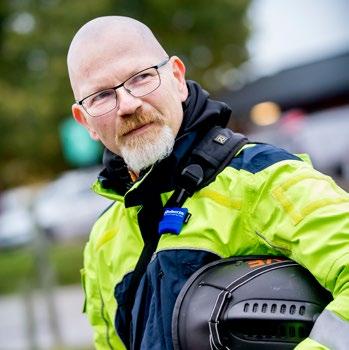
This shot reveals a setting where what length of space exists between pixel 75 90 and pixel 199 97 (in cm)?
42

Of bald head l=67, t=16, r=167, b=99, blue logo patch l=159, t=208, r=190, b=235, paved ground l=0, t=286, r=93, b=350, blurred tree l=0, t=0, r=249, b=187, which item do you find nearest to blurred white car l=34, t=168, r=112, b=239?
blurred tree l=0, t=0, r=249, b=187

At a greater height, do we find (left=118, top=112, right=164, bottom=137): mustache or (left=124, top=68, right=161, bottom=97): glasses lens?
(left=124, top=68, right=161, bottom=97): glasses lens

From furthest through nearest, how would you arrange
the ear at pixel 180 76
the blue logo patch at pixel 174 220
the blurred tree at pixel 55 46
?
the blurred tree at pixel 55 46, the ear at pixel 180 76, the blue logo patch at pixel 174 220

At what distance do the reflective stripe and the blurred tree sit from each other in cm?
2106

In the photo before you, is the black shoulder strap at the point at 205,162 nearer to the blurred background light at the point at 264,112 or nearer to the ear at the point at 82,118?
the ear at the point at 82,118

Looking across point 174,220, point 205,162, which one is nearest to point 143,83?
point 205,162

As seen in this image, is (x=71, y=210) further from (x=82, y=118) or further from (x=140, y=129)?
(x=140, y=129)

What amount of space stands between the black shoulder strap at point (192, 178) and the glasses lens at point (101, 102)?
313mm

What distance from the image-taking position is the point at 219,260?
7.71 ft

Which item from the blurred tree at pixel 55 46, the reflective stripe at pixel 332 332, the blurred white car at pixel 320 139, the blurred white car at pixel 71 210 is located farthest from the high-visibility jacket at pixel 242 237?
the blurred tree at pixel 55 46

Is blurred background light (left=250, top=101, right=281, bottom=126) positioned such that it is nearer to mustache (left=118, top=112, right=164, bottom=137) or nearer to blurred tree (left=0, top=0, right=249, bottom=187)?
blurred tree (left=0, top=0, right=249, bottom=187)

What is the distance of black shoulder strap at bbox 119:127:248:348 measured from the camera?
2.44 m

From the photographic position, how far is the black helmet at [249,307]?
2182mm

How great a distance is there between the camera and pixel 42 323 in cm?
910
